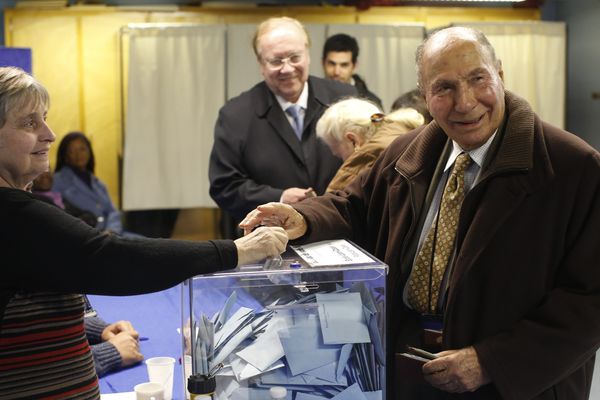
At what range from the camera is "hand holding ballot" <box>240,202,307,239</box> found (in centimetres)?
198

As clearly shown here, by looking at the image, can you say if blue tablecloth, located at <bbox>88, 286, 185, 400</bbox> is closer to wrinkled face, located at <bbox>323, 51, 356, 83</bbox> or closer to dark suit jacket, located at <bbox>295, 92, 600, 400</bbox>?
dark suit jacket, located at <bbox>295, 92, 600, 400</bbox>

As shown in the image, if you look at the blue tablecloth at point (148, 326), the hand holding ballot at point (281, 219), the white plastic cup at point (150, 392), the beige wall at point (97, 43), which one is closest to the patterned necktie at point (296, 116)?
the blue tablecloth at point (148, 326)

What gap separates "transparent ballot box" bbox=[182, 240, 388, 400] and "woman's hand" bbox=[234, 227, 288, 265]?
8 cm

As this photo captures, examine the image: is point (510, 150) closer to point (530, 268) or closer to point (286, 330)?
point (530, 268)

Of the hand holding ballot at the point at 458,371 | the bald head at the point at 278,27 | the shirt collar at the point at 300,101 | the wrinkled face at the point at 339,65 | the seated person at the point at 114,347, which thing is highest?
the bald head at the point at 278,27

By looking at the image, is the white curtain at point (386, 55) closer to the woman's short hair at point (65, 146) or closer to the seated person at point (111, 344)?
the woman's short hair at point (65, 146)

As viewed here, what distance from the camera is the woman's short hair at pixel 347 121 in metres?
2.88

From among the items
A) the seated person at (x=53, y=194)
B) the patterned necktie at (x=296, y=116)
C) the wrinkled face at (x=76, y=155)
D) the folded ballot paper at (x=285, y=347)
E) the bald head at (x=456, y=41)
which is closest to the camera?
the folded ballot paper at (x=285, y=347)

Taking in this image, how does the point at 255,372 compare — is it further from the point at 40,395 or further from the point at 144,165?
the point at 144,165

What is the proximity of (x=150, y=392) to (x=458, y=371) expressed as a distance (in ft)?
2.76

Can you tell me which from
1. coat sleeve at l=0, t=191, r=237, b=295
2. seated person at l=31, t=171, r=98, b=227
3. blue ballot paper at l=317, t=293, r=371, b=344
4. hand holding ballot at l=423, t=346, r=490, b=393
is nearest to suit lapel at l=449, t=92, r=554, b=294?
hand holding ballot at l=423, t=346, r=490, b=393

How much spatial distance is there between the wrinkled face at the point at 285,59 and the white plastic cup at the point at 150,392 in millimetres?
1592

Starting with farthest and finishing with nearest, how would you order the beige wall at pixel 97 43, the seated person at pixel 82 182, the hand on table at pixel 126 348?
1. the beige wall at pixel 97 43
2. the seated person at pixel 82 182
3. the hand on table at pixel 126 348

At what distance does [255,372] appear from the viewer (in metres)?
1.55
